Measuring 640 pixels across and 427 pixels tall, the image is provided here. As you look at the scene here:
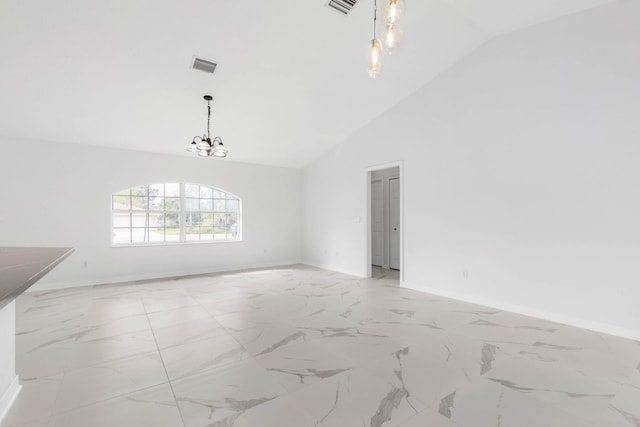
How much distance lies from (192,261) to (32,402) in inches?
179

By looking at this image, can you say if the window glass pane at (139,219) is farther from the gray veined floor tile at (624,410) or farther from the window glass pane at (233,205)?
the gray veined floor tile at (624,410)

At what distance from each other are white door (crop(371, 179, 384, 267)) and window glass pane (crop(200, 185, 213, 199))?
12.8 ft

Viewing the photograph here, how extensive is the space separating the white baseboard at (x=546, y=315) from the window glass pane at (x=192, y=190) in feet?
16.6

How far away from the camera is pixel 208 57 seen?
11.7 feet

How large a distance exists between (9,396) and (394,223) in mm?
6503

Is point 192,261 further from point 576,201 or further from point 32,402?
point 576,201

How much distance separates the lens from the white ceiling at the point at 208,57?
3.00 metres

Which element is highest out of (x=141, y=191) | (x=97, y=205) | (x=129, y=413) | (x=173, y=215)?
(x=141, y=191)

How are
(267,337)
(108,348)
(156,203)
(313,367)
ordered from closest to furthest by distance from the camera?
(313,367)
(108,348)
(267,337)
(156,203)

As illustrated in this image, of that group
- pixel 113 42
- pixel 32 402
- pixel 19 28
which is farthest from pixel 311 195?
pixel 32 402

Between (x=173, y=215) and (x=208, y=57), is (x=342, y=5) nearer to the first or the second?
(x=208, y=57)

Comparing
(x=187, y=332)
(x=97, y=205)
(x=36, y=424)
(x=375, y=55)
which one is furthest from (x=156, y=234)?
(x=375, y=55)

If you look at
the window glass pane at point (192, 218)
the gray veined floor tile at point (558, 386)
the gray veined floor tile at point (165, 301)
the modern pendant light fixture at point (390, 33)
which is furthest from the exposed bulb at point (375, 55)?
the window glass pane at point (192, 218)

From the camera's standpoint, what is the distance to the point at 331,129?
5.91 metres
